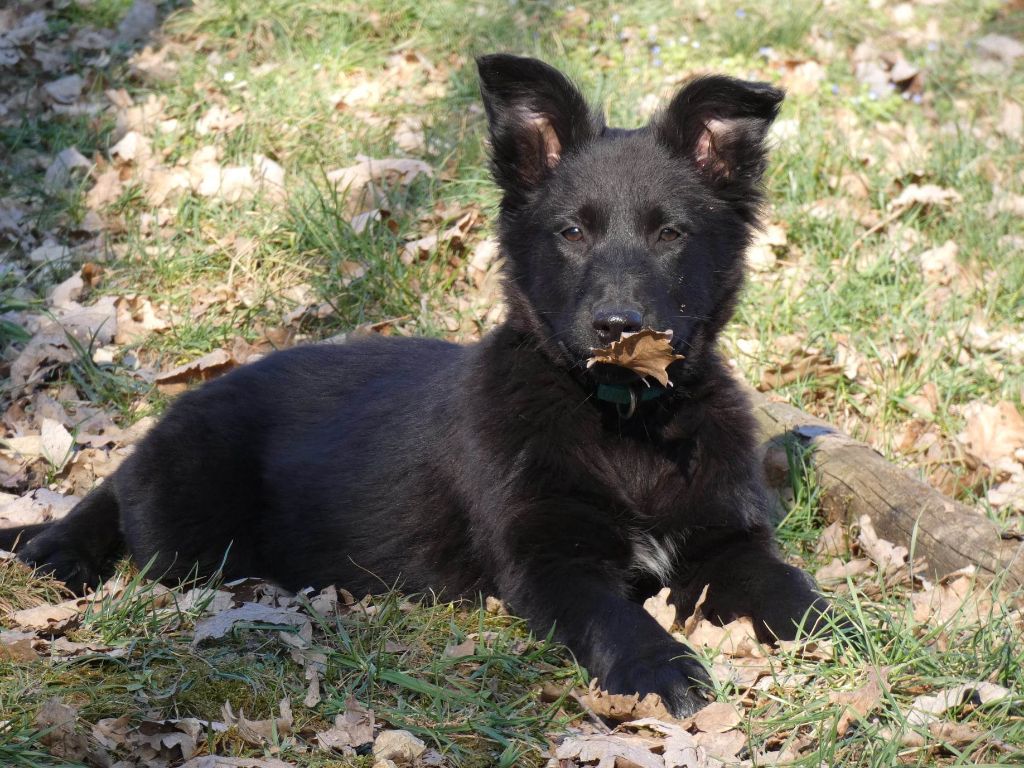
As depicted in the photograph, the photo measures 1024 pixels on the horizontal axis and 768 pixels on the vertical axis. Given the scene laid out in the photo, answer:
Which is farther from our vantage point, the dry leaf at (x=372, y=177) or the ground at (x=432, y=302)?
the dry leaf at (x=372, y=177)

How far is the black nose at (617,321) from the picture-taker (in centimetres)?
330

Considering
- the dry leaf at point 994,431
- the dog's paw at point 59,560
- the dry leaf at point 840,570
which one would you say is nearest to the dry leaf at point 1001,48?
the dry leaf at point 994,431

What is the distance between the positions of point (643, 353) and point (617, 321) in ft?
0.50

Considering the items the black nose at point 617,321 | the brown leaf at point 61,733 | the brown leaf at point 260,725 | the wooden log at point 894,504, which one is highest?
the black nose at point 617,321

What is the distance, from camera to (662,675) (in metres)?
2.96

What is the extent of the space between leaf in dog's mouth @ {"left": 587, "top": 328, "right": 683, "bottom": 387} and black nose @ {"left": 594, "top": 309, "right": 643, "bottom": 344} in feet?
0.06

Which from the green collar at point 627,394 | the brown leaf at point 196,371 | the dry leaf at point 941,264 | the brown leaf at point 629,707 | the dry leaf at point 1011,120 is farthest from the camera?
the dry leaf at point 1011,120

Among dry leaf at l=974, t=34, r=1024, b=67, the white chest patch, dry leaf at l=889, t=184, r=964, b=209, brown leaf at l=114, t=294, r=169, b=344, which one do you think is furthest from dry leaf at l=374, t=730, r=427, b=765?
dry leaf at l=974, t=34, r=1024, b=67

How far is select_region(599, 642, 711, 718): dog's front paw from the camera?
2910 millimetres

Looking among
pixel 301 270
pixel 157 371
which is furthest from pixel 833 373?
pixel 157 371

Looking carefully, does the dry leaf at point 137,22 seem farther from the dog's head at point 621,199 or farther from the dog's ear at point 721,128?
the dog's ear at point 721,128

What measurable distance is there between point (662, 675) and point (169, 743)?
3.99ft

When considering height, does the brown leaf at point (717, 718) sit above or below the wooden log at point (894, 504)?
above

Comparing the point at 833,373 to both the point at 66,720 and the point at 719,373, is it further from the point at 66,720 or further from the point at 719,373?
the point at 66,720
